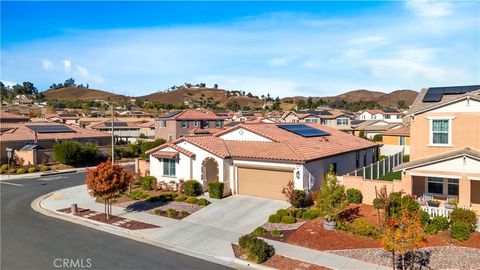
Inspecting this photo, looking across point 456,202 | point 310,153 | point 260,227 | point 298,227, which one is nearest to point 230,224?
point 260,227

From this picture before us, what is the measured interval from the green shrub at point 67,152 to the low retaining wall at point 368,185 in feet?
103

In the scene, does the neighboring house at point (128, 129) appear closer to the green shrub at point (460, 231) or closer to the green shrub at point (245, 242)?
the green shrub at point (245, 242)

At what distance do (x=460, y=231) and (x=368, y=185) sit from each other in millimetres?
6644

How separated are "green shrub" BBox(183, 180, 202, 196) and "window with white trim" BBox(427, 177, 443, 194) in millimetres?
15164

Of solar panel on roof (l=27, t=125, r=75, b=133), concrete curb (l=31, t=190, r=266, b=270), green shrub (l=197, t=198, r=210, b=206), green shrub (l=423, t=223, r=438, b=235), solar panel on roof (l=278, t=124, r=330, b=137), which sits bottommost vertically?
concrete curb (l=31, t=190, r=266, b=270)

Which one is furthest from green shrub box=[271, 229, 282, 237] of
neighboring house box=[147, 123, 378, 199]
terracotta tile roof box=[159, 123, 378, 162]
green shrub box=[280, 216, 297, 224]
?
terracotta tile roof box=[159, 123, 378, 162]

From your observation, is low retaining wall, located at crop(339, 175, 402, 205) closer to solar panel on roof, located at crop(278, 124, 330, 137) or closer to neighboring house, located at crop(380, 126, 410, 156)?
solar panel on roof, located at crop(278, 124, 330, 137)

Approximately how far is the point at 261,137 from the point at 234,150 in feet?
7.74

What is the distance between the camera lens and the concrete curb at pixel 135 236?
52.4ft

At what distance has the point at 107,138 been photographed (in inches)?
2079

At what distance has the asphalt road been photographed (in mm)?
15633

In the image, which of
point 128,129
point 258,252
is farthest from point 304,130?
point 128,129

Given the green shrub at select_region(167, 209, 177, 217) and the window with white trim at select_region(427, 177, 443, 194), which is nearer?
the green shrub at select_region(167, 209, 177, 217)
